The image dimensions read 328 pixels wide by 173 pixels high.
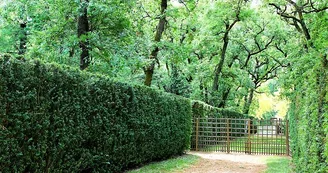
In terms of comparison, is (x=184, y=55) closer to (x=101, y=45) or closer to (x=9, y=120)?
(x=101, y=45)

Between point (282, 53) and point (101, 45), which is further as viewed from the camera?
point (282, 53)

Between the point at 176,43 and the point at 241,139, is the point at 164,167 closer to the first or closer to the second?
the point at 176,43

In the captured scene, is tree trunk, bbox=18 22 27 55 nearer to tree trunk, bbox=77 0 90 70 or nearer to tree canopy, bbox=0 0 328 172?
tree canopy, bbox=0 0 328 172

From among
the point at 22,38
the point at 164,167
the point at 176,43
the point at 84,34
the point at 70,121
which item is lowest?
the point at 164,167

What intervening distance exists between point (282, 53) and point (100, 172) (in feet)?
70.6

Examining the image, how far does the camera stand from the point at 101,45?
10008mm

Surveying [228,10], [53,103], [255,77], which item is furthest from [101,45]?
[255,77]

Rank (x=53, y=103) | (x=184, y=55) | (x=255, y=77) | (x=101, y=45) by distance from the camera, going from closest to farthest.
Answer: (x=53, y=103) → (x=101, y=45) → (x=184, y=55) → (x=255, y=77)

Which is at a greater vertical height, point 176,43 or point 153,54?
point 176,43

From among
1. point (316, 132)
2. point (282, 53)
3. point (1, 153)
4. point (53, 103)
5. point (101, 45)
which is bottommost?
point (1, 153)

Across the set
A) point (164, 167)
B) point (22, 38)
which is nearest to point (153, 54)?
point (164, 167)

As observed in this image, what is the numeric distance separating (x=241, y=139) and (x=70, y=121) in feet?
36.5

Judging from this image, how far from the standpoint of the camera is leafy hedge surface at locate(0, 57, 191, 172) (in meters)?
4.52

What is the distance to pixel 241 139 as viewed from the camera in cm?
1527
